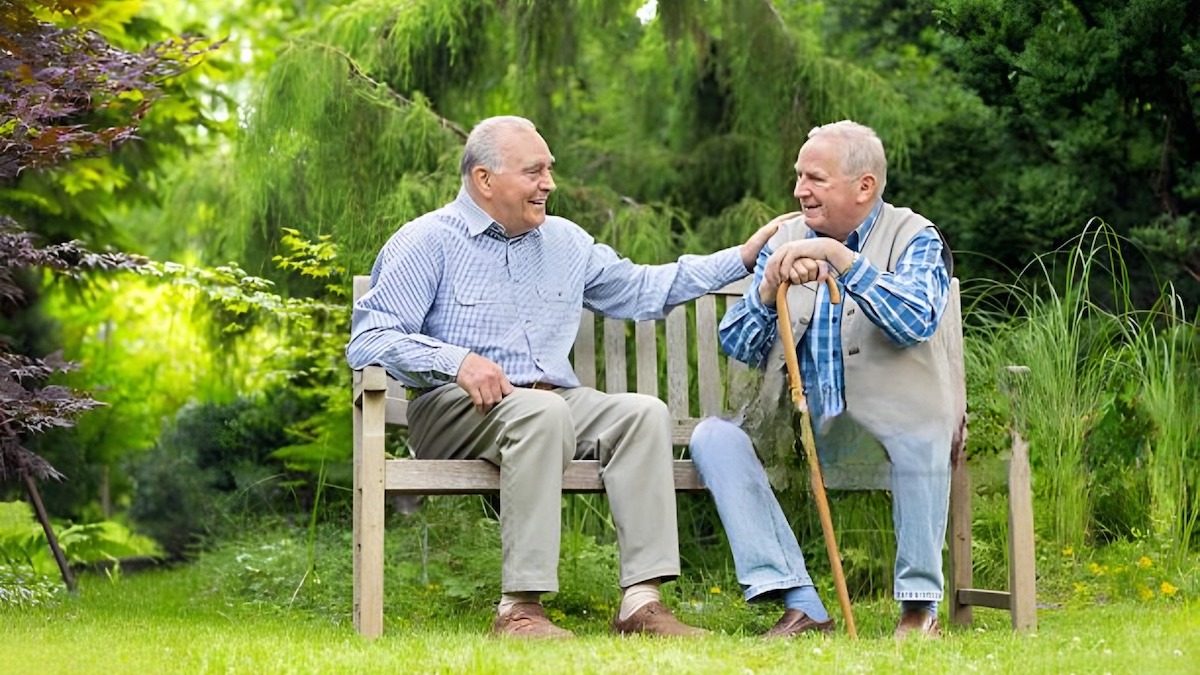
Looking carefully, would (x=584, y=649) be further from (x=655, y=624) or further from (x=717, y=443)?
(x=717, y=443)

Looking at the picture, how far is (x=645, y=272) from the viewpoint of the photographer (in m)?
4.30

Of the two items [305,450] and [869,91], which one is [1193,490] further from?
[305,450]

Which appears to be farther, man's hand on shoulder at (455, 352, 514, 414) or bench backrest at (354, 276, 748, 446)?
bench backrest at (354, 276, 748, 446)

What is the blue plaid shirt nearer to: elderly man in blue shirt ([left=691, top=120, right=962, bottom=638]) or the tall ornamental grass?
elderly man in blue shirt ([left=691, top=120, right=962, bottom=638])

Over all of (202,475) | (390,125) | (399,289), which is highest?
(390,125)

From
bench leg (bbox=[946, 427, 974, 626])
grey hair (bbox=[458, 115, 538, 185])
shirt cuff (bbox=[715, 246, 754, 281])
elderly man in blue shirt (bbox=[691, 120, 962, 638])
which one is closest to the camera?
elderly man in blue shirt (bbox=[691, 120, 962, 638])

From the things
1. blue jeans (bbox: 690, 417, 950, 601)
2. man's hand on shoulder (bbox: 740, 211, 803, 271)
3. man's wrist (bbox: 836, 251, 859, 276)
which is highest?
man's hand on shoulder (bbox: 740, 211, 803, 271)

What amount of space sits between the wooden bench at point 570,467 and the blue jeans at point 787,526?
229 mm

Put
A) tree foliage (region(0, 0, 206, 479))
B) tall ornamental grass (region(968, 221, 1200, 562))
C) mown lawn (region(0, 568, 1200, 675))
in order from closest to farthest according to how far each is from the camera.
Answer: mown lawn (region(0, 568, 1200, 675)), tree foliage (region(0, 0, 206, 479)), tall ornamental grass (region(968, 221, 1200, 562))

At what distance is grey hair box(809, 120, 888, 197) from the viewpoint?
12.4 feet

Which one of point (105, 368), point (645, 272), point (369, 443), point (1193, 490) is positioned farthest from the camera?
point (105, 368)

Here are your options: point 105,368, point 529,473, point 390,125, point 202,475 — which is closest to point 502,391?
point 529,473

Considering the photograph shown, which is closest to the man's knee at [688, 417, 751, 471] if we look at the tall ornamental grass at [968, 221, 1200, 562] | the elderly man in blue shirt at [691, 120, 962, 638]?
the elderly man in blue shirt at [691, 120, 962, 638]

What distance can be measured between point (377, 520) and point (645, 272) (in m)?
1.10
